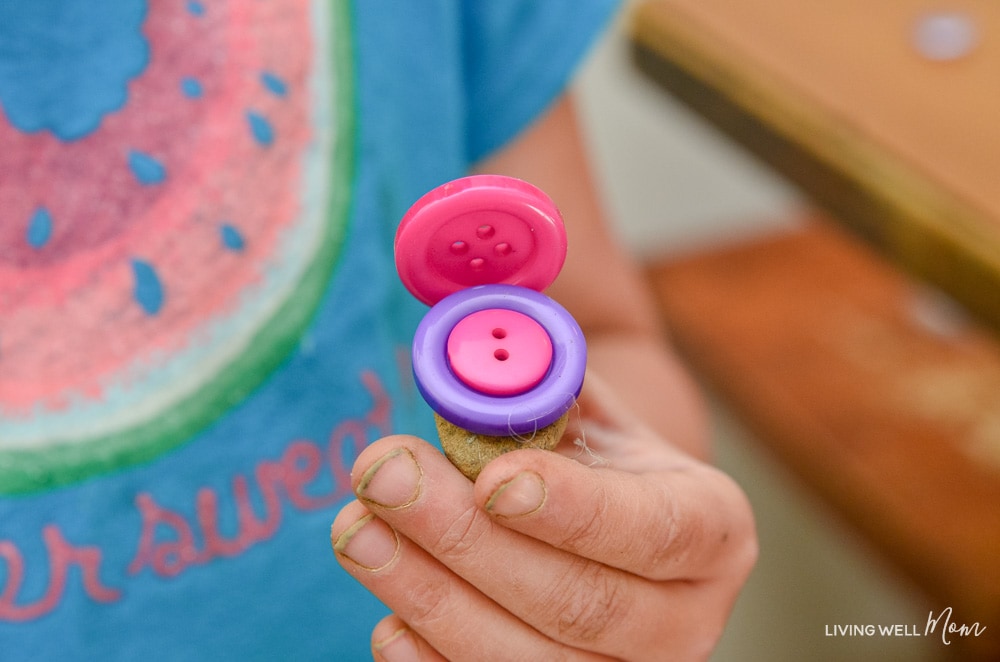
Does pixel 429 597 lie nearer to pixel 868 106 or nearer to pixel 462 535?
pixel 462 535

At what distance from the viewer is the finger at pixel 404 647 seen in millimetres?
292

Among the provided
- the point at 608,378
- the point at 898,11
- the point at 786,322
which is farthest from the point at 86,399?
the point at 786,322

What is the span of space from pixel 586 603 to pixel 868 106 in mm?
502

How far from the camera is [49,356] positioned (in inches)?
13.5

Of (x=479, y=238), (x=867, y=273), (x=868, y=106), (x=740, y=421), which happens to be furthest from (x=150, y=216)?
(x=867, y=273)

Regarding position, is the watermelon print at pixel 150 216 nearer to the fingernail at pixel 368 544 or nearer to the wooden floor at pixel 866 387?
the fingernail at pixel 368 544

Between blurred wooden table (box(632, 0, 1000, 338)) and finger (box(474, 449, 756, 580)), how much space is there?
0.30m

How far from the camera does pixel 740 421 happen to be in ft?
3.51

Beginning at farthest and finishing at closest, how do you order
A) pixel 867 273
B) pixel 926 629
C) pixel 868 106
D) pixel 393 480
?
pixel 867 273, pixel 926 629, pixel 868 106, pixel 393 480

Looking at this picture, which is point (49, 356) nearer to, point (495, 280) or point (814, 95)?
point (495, 280)

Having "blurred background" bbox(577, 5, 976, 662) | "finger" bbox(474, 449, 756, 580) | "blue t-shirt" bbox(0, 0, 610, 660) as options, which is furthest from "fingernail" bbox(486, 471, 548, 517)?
"blurred background" bbox(577, 5, 976, 662)

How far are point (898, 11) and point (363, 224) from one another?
58 centimetres

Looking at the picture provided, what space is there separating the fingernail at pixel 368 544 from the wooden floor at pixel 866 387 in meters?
0.62

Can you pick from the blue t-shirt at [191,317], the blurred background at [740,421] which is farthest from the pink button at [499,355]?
the blurred background at [740,421]
